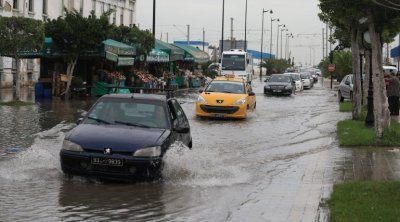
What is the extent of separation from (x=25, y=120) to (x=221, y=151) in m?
8.08

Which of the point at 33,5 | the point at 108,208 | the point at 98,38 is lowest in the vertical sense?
the point at 108,208

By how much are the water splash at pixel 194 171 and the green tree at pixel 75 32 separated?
60.5ft

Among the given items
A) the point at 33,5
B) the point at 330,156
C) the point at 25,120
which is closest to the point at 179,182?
the point at 330,156

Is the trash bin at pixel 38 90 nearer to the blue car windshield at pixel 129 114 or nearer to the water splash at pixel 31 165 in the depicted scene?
the water splash at pixel 31 165

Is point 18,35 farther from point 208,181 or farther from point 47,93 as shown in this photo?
point 208,181

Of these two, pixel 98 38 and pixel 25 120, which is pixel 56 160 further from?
pixel 98 38

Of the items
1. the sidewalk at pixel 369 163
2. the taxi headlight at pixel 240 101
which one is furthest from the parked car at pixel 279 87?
the sidewalk at pixel 369 163

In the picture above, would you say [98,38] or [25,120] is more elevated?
[98,38]

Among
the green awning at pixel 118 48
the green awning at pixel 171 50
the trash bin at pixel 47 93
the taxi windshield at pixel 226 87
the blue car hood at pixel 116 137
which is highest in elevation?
the green awning at pixel 171 50

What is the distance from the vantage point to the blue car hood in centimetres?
962

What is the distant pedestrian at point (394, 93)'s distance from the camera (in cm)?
2250

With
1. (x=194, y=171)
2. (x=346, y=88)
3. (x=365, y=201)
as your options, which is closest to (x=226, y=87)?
(x=346, y=88)

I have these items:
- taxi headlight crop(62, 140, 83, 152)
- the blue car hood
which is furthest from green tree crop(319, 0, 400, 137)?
taxi headlight crop(62, 140, 83, 152)

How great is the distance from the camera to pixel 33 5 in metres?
42.3
